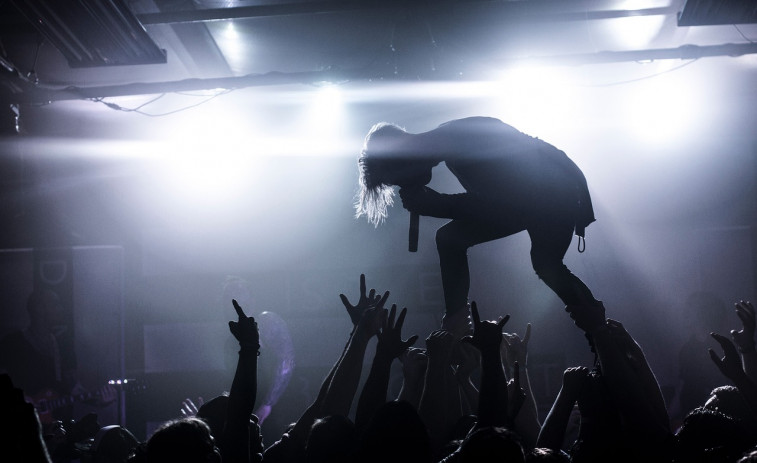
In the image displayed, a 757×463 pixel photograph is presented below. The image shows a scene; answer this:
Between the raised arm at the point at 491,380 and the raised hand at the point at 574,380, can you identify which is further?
the raised hand at the point at 574,380

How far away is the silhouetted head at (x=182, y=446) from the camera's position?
2.12m

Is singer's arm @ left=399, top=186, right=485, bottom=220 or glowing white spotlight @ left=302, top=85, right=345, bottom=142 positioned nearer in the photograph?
singer's arm @ left=399, top=186, right=485, bottom=220

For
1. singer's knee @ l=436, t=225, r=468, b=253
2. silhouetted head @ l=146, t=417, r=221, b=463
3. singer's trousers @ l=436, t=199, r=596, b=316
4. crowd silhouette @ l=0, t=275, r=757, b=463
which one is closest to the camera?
crowd silhouette @ l=0, t=275, r=757, b=463

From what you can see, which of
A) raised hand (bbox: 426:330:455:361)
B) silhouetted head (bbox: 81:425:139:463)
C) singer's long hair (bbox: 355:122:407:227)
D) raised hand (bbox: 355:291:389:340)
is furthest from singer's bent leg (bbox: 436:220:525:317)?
silhouetted head (bbox: 81:425:139:463)

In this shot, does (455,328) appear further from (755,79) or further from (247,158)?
(755,79)

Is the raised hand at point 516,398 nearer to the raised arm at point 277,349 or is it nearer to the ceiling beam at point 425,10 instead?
the ceiling beam at point 425,10

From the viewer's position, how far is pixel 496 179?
3.43 metres

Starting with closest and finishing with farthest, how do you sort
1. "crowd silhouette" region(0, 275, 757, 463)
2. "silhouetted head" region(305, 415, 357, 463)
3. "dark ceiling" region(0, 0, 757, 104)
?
"crowd silhouette" region(0, 275, 757, 463) < "silhouetted head" region(305, 415, 357, 463) < "dark ceiling" region(0, 0, 757, 104)

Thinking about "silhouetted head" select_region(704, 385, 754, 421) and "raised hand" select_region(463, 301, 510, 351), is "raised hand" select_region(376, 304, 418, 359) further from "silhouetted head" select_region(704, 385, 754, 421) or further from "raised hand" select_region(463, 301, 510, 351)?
"silhouetted head" select_region(704, 385, 754, 421)

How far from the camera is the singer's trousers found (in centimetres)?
323

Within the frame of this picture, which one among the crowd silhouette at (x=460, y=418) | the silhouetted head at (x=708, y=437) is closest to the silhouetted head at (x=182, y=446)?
the crowd silhouette at (x=460, y=418)

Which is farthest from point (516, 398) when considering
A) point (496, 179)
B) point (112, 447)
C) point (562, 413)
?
point (112, 447)

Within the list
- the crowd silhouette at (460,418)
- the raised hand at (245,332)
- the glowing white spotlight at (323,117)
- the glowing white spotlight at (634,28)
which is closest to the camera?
the crowd silhouette at (460,418)

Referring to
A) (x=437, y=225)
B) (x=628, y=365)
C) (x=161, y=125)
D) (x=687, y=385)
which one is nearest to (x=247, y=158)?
(x=161, y=125)
